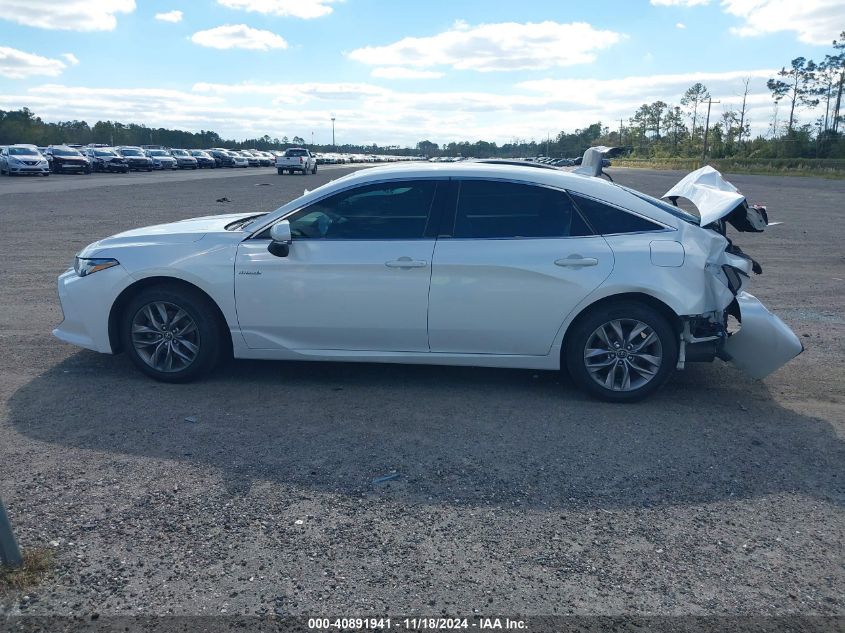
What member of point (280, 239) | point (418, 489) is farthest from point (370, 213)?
point (418, 489)

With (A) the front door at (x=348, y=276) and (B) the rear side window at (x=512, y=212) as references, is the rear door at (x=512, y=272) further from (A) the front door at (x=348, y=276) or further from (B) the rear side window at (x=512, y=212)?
(A) the front door at (x=348, y=276)

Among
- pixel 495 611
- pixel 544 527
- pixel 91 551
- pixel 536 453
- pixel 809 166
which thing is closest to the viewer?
pixel 495 611

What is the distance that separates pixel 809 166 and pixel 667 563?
7924cm

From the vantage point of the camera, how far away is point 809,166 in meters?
71.6

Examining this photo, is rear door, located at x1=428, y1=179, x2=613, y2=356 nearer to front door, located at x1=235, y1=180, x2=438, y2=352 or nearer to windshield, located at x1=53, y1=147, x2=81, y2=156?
front door, located at x1=235, y1=180, x2=438, y2=352

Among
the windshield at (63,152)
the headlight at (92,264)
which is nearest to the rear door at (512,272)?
the headlight at (92,264)

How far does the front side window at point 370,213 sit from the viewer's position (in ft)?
18.2

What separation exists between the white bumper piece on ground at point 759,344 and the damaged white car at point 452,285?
0.01 meters

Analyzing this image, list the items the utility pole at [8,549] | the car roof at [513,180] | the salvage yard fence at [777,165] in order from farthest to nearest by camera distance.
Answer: the salvage yard fence at [777,165]
the car roof at [513,180]
the utility pole at [8,549]

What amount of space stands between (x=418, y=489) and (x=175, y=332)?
265 cm

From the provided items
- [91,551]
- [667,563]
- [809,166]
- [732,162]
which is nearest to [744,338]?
[667,563]

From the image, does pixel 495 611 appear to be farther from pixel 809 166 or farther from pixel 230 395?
pixel 809 166

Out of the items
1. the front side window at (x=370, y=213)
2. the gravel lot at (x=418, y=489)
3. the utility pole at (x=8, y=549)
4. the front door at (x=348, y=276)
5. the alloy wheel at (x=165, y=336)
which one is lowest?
the gravel lot at (x=418, y=489)

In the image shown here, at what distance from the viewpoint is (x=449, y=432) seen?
4855 mm
